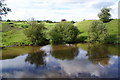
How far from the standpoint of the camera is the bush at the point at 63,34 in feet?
144

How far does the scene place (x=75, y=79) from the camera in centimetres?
1648

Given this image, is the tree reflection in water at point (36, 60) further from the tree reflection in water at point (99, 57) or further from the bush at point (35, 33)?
the bush at point (35, 33)

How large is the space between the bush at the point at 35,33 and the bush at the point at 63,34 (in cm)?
342

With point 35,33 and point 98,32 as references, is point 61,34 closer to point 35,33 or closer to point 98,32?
point 35,33

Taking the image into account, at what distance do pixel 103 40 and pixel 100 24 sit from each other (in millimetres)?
5251

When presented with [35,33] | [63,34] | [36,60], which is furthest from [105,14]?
[36,60]

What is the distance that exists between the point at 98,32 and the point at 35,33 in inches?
773

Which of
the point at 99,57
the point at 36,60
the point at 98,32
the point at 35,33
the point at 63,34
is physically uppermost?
the point at 98,32

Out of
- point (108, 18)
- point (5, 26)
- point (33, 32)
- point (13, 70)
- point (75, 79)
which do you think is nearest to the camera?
point (75, 79)

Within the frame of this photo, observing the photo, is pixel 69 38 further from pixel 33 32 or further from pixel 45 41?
pixel 33 32

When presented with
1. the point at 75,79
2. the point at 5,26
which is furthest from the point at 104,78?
the point at 5,26

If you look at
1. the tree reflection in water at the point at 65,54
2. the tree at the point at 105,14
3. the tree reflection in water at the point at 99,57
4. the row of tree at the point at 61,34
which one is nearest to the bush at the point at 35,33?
the row of tree at the point at 61,34

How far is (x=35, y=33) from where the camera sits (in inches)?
1635

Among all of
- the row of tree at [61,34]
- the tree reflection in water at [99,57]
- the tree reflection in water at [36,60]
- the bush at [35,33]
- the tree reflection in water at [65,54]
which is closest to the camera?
the tree reflection in water at [99,57]
